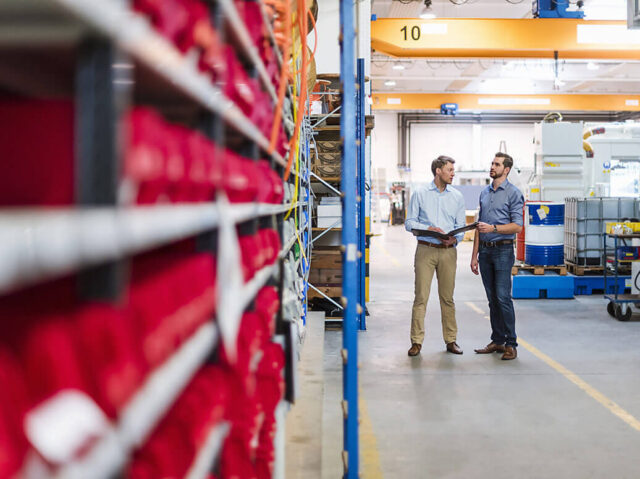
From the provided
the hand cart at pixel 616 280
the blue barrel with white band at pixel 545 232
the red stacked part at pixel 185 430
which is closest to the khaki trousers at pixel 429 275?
the hand cart at pixel 616 280

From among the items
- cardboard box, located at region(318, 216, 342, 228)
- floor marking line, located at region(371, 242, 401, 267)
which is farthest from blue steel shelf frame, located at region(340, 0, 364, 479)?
floor marking line, located at region(371, 242, 401, 267)

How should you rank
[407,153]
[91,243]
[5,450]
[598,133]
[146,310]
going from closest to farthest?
[5,450]
[91,243]
[146,310]
[598,133]
[407,153]

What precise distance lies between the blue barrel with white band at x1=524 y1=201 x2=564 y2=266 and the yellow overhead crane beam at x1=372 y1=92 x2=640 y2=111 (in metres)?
16.2

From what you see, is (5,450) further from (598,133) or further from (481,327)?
(598,133)

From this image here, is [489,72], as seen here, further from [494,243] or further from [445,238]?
[445,238]

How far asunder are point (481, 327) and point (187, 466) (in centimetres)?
654

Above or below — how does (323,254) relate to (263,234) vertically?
below

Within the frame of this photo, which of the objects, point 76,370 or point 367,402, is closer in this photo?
point 76,370

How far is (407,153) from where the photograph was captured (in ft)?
99.0

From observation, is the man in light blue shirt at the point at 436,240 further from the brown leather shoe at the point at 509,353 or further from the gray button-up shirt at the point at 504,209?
the brown leather shoe at the point at 509,353

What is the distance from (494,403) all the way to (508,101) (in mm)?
22666

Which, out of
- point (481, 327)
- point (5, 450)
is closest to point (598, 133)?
point (481, 327)

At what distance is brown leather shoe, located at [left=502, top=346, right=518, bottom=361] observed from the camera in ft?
19.1

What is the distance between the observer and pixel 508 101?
2516 cm
